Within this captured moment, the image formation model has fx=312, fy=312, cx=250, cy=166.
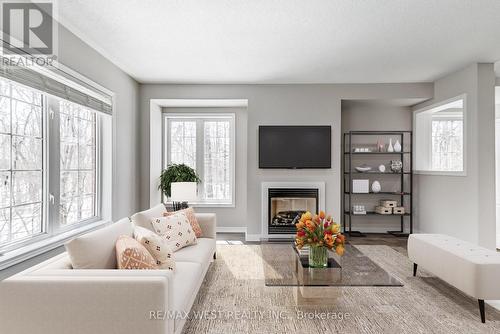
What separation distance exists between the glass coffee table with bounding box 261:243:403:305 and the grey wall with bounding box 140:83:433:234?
235 cm

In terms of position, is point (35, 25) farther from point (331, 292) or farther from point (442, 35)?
point (442, 35)

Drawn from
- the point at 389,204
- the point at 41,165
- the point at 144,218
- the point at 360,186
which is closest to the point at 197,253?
the point at 144,218

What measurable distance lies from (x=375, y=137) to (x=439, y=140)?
3.61 ft

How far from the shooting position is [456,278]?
8.75 ft

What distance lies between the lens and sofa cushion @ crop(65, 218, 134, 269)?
1.90m

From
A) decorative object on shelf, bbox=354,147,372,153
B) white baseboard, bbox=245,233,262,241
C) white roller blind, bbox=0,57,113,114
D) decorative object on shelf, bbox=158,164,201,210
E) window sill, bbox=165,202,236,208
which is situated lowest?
white baseboard, bbox=245,233,262,241

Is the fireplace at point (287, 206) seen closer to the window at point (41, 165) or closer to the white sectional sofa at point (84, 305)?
the window at point (41, 165)

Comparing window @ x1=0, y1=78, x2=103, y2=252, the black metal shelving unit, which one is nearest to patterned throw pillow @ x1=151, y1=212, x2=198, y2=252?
window @ x1=0, y1=78, x2=103, y2=252

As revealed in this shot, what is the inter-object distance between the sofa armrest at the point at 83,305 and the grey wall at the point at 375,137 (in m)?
4.92

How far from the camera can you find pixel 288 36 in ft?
11.0

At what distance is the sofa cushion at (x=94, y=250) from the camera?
1901 mm

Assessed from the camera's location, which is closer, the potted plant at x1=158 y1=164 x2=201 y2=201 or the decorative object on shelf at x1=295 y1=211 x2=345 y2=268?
the decorative object on shelf at x1=295 y1=211 x2=345 y2=268

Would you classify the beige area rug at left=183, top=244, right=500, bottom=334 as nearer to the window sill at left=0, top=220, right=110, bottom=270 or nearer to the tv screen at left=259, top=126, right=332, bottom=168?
the window sill at left=0, top=220, right=110, bottom=270

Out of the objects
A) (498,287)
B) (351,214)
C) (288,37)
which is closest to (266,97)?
(288,37)
